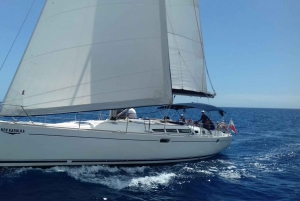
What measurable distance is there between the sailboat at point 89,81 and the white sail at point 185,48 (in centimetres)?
391

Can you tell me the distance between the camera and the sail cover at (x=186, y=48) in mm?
14289

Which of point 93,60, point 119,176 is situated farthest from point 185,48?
point 119,176

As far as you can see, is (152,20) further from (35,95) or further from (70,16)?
(35,95)

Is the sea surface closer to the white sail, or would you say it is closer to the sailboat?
the sailboat

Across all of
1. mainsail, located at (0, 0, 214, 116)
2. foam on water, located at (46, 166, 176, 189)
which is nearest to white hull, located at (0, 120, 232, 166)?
foam on water, located at (46, 166, 176, 189)

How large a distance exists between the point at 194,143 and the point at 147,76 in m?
4.28

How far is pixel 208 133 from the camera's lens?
45.7ft

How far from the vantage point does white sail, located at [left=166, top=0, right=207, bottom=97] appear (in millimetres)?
14297

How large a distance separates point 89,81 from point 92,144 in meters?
2.41

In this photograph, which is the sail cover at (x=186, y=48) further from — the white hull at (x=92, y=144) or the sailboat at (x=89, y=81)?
the sailboat at (x=89, y=81)

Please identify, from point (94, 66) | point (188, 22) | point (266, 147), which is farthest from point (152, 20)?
point (266, 147)

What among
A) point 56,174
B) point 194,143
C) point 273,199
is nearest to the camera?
point 273,199

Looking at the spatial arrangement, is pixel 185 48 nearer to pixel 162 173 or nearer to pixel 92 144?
pixel 162 173

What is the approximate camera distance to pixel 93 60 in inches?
379
